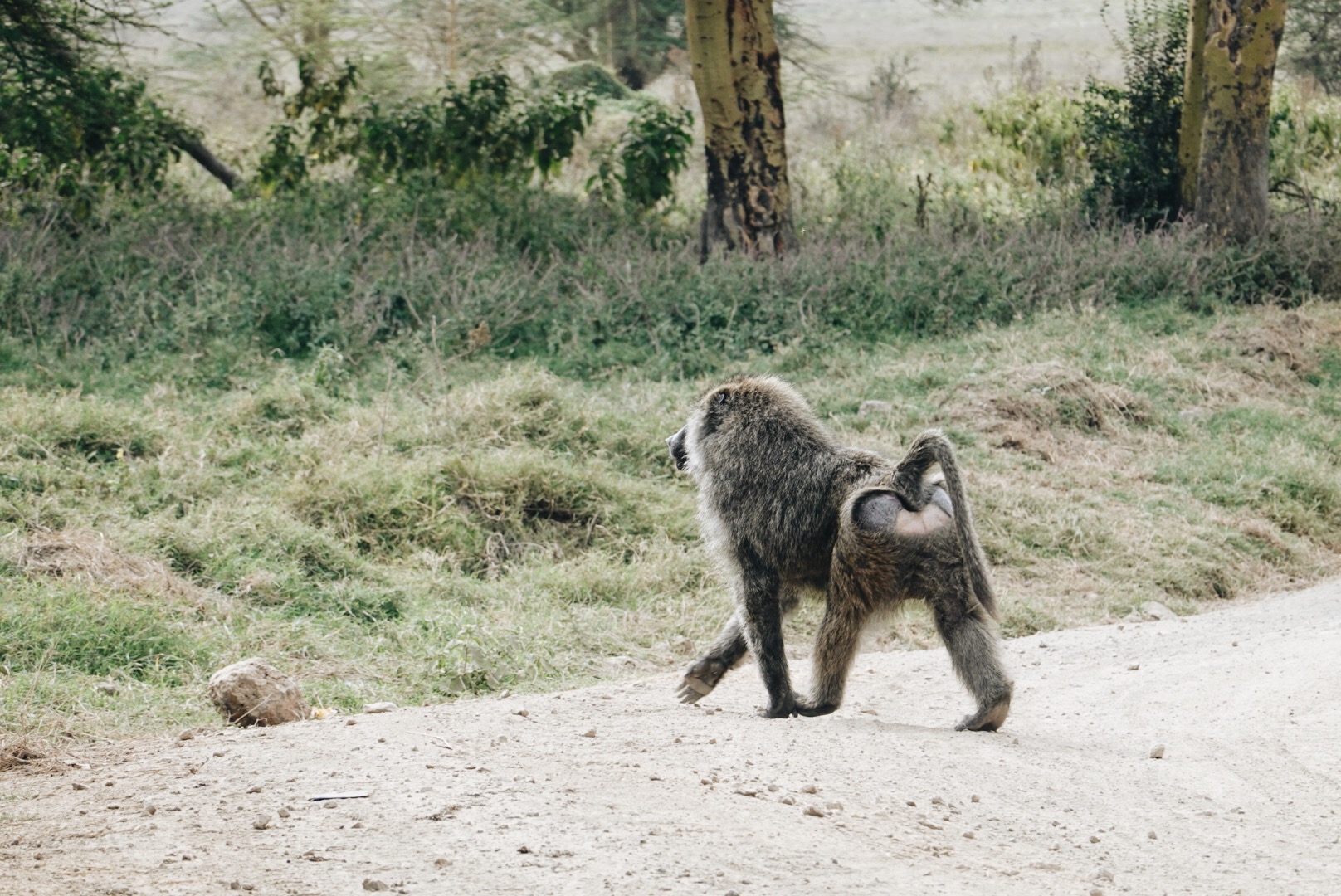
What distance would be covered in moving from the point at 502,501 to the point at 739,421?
3.01 meters

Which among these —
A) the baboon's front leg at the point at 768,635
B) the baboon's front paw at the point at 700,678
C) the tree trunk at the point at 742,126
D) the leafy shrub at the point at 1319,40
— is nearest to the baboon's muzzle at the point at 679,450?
the baboon's front leg at the point at 768,635

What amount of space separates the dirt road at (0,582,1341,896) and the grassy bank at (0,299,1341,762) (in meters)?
1.29

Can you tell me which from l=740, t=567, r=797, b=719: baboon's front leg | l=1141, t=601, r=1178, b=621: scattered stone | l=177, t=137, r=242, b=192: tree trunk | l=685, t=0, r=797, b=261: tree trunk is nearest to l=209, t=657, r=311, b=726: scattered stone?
l=740, t=567, r=797, b=719: baboon's front leg

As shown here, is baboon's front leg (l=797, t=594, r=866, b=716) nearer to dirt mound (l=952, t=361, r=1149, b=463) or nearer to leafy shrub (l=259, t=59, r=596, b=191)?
dirt mound (l=952, t=361, r=1149, b=463)

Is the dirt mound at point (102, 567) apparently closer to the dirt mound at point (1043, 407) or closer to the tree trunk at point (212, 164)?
the dirt mound at point (1043, 407)

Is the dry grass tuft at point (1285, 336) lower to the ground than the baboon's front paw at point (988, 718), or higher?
lower

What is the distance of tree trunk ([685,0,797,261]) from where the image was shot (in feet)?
44.7

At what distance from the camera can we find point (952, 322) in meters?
12.6

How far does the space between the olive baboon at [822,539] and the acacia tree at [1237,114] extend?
10.2m

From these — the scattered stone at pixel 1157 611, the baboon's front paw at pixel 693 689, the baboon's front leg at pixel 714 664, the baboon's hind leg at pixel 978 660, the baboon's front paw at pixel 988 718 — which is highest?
the baboon's hind leg at pixel 978 660

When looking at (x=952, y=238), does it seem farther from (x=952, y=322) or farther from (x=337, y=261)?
(x=337, y=261)

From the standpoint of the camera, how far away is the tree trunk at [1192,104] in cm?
1492

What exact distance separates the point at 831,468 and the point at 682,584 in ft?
8.59

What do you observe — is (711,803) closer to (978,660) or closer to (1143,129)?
(978,660)
